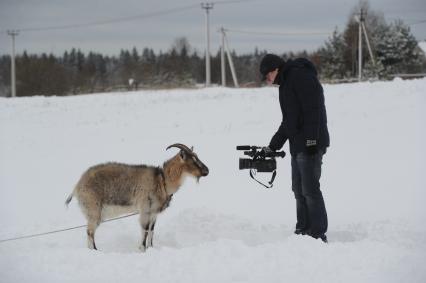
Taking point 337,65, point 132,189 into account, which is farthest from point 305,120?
point 337,65

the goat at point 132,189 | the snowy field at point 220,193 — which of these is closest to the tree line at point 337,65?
the snowy field at point 220,193

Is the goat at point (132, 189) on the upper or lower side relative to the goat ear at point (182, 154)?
lower

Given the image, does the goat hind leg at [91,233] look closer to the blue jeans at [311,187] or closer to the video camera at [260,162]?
the video camera at [260,162]

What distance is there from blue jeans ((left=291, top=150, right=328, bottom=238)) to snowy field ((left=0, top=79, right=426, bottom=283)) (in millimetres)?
787

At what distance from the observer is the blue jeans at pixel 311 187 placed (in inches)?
265

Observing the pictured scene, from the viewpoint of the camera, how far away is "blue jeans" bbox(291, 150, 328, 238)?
6742 mm

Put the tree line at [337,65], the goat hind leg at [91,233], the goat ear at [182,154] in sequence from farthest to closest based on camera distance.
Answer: the tree line at [337,65], the goat ear at [182,154], the goat hind leg at [91,233]

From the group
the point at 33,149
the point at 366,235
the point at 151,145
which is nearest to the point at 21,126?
the point at 33,149

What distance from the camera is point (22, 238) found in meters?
7.39

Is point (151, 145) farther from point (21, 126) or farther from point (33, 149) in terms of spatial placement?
point (21, 126)

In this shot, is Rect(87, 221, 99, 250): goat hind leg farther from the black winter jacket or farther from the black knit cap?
the black knit cap

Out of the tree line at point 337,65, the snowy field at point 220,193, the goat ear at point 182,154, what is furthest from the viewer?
the tree line at point 337,65

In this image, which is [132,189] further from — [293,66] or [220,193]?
[220,193]

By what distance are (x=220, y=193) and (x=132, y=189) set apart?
377cm
